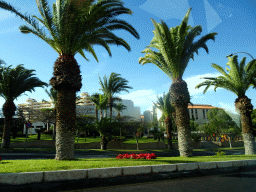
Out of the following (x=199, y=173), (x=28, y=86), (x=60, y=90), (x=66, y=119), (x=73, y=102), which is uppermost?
(x=28, y=86)

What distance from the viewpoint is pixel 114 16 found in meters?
10.1

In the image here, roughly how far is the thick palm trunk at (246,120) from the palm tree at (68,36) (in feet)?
38.7

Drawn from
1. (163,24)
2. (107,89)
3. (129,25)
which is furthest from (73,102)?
(107,89)

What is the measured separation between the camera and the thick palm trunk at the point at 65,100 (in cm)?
850

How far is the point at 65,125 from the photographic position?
8.66m

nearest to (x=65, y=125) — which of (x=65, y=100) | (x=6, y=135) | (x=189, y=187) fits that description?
(x=65, y=100)

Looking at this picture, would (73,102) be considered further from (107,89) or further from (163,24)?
(107,89)

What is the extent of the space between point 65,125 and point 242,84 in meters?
14.5

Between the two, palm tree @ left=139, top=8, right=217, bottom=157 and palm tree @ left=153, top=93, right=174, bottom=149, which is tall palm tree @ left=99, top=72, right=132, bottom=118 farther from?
palm tree @ left=139, top=8, right=217, bottom=157

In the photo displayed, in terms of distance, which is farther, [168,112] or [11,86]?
[168,112]

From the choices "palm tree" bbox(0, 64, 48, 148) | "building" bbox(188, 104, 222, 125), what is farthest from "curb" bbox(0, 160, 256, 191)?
"building" bbox(188, 104, 222, 125)

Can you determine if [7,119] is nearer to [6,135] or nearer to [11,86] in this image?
[6,135]

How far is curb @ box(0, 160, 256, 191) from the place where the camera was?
456cm

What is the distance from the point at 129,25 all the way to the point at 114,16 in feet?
3.18
